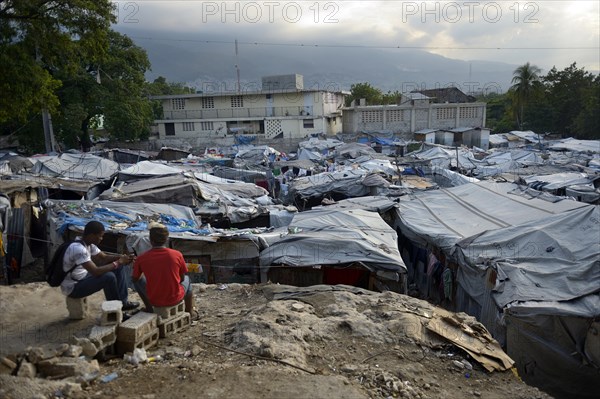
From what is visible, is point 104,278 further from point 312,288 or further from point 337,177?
point 337,177

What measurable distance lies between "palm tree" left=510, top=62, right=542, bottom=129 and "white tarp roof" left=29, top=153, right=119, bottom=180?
41398mm

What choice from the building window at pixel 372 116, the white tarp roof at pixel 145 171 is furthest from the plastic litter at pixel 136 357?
the building window at pixel 372 116

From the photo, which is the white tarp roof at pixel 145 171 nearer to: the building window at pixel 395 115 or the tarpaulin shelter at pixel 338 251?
the tarpaulin shelter at pixel 338 251

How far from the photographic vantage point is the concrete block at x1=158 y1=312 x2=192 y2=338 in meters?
4.61

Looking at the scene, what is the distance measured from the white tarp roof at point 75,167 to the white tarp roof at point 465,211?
1045 cm

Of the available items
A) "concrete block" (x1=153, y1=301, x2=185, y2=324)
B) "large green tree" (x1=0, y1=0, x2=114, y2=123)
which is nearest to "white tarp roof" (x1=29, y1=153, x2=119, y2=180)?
"large green tree" (x1=0, y1=0, x2=114, y2=123)

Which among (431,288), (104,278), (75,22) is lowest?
(431,288)

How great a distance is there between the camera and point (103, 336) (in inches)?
160

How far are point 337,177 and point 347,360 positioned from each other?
1380 centimetres

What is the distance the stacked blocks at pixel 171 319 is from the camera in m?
4.61

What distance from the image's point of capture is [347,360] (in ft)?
14.7

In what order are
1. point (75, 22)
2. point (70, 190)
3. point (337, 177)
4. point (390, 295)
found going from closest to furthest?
point (390, 295) → point (75, 22) → point (70, 190) → point (337, 177)

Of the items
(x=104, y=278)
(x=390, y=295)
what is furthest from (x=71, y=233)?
(x=390, y=295)

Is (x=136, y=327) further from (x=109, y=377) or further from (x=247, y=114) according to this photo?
(x=247, y=114)
